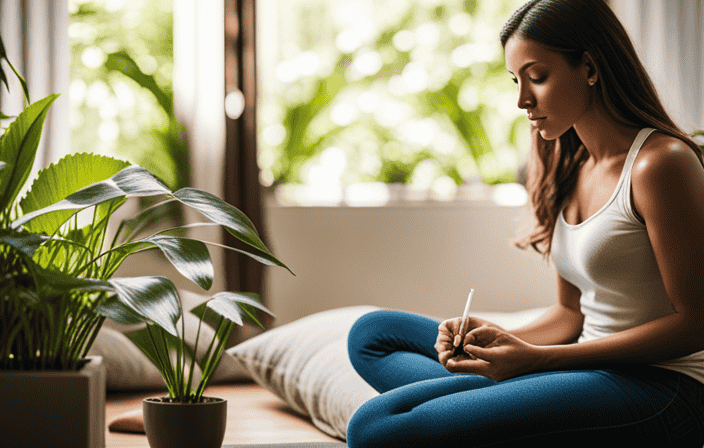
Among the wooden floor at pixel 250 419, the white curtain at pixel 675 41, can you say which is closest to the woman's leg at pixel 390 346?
the wooden floor at pixel 250 419

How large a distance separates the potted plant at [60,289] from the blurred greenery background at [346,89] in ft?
6.03

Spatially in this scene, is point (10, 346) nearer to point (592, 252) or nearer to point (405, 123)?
point (592, 252)

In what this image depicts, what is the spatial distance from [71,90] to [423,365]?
2.04 metres

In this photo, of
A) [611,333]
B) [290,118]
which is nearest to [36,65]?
[290,118]

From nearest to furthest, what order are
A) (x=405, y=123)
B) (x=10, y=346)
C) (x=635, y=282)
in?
1. (x=10, y=346)
2. (x=635, y=282)
3. (x=405, y=123)

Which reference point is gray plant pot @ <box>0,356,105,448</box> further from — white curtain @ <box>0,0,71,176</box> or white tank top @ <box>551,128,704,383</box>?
white curtain @ <box>0,0,71,176</box>

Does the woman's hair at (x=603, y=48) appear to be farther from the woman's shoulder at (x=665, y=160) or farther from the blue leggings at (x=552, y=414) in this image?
the blue leggings at (x=552, y=414)

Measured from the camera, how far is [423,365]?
4.15 ft

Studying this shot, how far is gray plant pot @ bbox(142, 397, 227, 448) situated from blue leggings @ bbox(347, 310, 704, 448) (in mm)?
235

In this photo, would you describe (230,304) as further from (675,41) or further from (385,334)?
(675,41)

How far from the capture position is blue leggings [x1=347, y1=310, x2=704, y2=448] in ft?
3.14

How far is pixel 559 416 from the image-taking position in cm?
96

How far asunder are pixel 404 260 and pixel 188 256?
6.53 feet

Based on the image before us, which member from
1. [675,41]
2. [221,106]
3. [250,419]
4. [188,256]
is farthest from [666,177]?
[675,41]
